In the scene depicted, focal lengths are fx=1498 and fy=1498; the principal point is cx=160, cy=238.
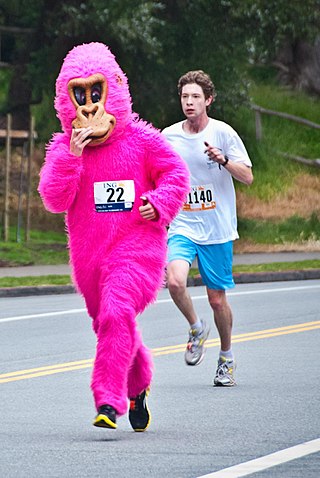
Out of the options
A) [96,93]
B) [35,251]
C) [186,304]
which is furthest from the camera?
[35,251]

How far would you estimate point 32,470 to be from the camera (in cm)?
695

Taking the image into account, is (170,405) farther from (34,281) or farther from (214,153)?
(34,281)

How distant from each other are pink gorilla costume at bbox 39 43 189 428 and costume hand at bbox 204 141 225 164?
130cm

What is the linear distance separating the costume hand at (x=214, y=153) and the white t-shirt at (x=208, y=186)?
314 millimetres

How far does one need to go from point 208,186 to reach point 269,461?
3.34 metres

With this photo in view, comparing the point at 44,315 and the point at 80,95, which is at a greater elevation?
the point at 80,95

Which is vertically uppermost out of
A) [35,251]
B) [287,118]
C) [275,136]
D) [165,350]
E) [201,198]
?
[287,118]

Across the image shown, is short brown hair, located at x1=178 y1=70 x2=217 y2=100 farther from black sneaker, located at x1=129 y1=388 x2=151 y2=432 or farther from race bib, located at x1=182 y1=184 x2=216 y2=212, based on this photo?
black sneaker, located at x1=129 y1=388 x2=151 y2=432

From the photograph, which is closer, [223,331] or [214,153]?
[214,153]

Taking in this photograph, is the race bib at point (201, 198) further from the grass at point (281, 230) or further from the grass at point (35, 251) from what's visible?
the grass at point (281, 230)

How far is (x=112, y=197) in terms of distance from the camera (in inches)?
319

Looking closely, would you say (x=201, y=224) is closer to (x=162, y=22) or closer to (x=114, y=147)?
(x=114, y=147)

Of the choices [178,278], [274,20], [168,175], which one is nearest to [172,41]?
[274,20]

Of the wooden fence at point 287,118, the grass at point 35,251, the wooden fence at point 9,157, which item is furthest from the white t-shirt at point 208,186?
the wooden fence at point 287,118
